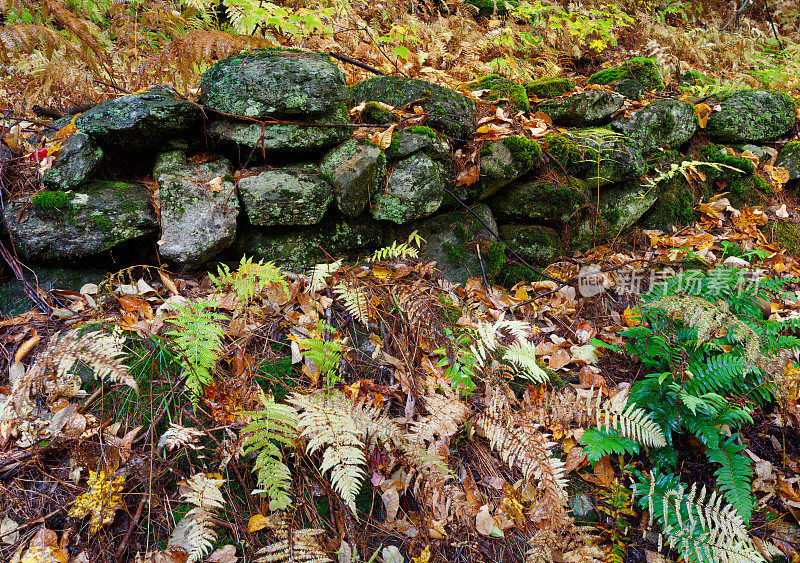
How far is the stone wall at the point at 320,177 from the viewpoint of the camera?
302 cm

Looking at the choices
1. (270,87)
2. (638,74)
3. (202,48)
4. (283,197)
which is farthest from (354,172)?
(638,74)

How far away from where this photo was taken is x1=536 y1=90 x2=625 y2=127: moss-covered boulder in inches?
177

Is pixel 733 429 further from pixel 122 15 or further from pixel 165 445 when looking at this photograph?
pixel 122 15

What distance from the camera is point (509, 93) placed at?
14.8ft

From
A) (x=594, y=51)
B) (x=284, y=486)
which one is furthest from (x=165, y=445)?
(x=594, y=51)

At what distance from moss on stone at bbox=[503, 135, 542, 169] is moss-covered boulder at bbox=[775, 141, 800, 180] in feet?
11.5

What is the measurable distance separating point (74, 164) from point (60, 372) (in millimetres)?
1634

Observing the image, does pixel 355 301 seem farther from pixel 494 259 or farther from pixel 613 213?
pixel 613 213

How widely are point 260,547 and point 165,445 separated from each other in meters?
0.73

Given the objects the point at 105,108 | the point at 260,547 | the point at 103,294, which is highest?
the point at 105,108

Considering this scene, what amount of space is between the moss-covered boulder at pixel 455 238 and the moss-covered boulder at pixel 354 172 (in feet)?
1.63

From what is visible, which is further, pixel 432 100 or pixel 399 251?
pixel 432 100

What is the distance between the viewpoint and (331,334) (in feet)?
9.34

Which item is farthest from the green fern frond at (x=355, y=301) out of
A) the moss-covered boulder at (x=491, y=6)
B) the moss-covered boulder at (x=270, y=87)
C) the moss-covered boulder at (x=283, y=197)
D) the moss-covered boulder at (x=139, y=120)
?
the moss-covered boulder at (x=491, y=6)
